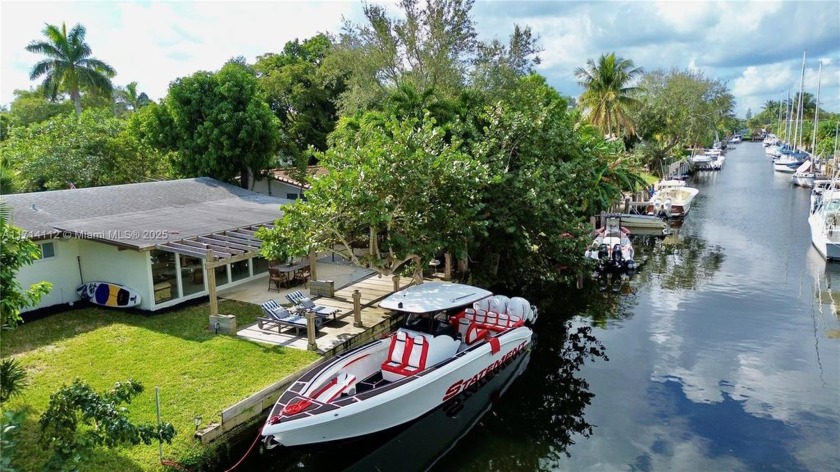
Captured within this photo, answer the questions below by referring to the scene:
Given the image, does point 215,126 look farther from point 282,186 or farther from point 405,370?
point 405,370

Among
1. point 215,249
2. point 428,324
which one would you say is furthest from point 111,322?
point 428,324

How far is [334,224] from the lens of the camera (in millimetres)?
15367

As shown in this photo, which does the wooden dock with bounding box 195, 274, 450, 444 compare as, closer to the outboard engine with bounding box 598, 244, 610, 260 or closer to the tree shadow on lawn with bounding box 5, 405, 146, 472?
the tree shadow on lawn with bounding box 5, 405, 146, 472

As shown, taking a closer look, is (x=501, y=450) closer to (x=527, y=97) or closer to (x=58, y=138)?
(x=527, y=97)

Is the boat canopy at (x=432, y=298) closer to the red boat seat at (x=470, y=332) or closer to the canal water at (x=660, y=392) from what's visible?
the red boat seat at (x=470, y=332)

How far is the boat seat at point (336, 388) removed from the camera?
11.2 m

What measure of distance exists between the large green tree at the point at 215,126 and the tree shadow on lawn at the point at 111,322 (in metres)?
13.0

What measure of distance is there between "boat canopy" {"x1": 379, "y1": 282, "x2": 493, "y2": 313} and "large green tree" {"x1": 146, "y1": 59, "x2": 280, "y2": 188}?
17.9m

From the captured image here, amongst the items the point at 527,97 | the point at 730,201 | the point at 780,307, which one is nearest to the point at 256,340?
the point at 527,97

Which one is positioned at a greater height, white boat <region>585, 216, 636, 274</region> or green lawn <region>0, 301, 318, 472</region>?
green lawn <region>0, 301, 318, 472</region>

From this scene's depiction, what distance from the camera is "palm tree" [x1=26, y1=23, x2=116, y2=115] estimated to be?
130 feet

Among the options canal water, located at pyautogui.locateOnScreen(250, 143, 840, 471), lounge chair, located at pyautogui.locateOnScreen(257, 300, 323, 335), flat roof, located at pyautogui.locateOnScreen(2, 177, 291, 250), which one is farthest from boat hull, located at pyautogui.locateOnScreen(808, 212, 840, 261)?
flat roof, located at pyautogui.locateOnScreen(2, 177, 291, 250)

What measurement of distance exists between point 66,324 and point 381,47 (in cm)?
2128

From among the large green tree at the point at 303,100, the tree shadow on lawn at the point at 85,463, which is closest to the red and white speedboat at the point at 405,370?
the tree shadow on lawn at the point at 85,463
